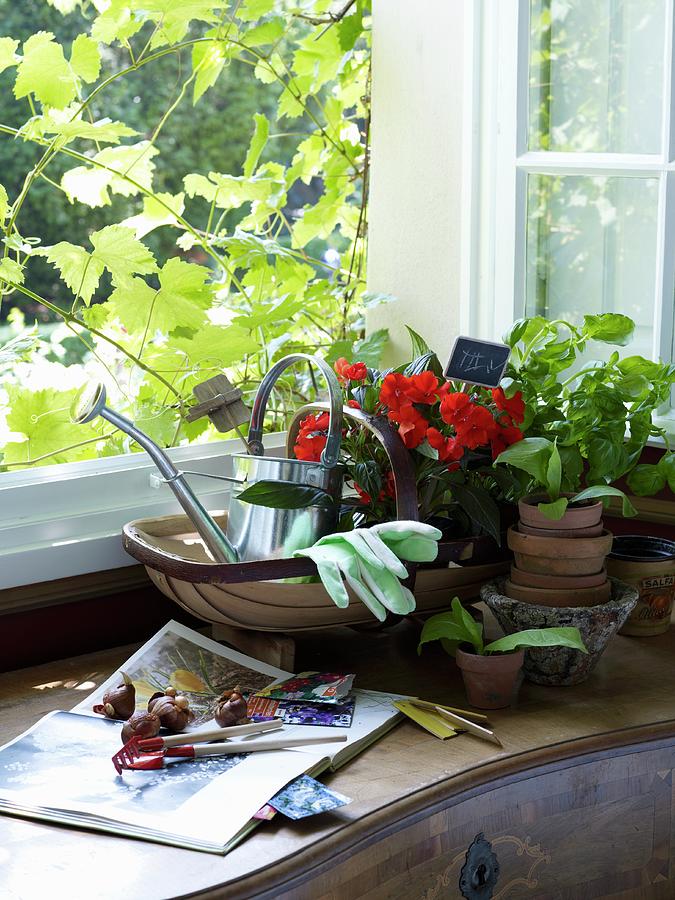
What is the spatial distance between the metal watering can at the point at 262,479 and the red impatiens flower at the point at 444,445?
0.36 feet

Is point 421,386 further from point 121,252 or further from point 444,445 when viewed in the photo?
point 121,252

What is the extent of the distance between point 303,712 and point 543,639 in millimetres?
275

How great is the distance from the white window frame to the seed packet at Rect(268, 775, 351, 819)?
82 cm

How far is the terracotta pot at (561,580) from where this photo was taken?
1.15 m

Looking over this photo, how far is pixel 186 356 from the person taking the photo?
157cm

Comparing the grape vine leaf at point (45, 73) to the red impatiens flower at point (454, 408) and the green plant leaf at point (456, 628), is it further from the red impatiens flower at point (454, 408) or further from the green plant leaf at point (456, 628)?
the green plant leaf at point (456, 628)

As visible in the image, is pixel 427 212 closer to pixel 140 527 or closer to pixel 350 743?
pixel 140 527

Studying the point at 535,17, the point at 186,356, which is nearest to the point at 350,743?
the point at 186,356

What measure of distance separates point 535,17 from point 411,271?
437 millimetres

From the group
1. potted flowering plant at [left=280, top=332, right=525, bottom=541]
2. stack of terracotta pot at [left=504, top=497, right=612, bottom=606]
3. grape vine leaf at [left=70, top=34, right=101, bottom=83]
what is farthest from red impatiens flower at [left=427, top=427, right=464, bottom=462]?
grape vine leaf at [left=70, top=34, right=101, bottom=83]

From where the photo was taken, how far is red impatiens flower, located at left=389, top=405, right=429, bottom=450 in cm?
119

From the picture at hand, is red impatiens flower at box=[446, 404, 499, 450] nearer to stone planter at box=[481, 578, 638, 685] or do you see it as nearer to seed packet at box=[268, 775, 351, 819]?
stone planter at box=[481, 578, 638, 685]

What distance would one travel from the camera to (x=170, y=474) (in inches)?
48.3

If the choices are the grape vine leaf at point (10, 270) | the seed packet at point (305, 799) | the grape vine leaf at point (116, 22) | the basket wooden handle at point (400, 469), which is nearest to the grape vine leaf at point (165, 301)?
the grape vine leaf at point (10, 270)
